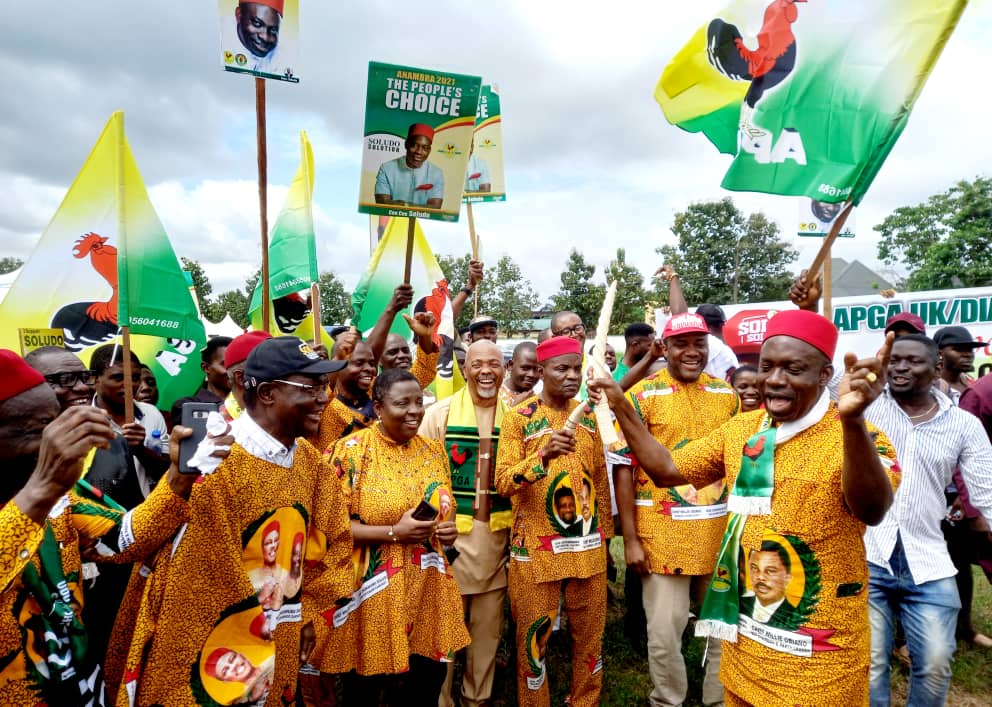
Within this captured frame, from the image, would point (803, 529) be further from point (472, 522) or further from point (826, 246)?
point (472, 522)

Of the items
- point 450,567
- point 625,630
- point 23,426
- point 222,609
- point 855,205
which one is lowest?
point 625,630

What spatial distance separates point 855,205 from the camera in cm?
324

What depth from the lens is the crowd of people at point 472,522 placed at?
87.4 inches

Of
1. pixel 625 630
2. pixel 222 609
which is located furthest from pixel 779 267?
pixel 222 609

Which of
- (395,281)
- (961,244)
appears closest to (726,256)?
(961,244)

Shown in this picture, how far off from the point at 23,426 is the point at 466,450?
264 centimetres

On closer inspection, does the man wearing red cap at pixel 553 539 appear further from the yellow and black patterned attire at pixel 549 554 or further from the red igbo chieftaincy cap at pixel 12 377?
the red igbo chieftaincy cap at pixel 12 377

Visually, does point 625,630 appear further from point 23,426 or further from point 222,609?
point 23,426

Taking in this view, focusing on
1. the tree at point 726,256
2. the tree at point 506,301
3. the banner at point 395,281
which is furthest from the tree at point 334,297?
the banner at point 395,281

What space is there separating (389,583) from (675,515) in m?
1.80

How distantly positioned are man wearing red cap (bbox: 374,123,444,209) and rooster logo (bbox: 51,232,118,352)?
2.37m

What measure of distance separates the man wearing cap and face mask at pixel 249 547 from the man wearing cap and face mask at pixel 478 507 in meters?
1.34

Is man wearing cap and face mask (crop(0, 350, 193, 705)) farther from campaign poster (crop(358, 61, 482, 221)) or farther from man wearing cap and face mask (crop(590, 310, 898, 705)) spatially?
campaign poster (crop(358, 61, 482, 221))

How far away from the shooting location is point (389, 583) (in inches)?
135
